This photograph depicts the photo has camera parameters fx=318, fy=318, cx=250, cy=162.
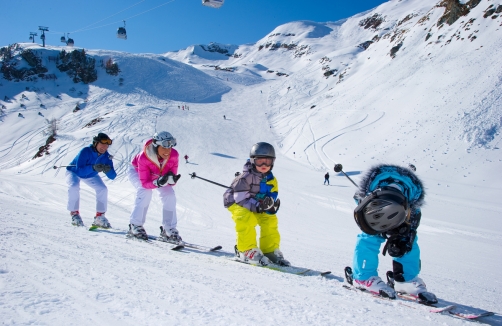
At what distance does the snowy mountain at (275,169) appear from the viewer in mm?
2303

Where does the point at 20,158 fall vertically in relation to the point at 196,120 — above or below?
below

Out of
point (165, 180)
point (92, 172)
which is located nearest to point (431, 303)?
point (165, 180)

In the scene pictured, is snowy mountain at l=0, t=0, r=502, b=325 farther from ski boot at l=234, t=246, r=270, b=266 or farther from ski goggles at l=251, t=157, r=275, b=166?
ski goggles at l=251, t=157, r=275, b=166

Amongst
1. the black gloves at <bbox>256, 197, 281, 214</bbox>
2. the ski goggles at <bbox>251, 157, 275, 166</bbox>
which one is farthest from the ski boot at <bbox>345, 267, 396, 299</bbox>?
the ski goggles at <bbox>251, 157, 275, 166</bbox>

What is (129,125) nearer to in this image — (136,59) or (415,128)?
(415,128)

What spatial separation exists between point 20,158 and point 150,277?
119ft

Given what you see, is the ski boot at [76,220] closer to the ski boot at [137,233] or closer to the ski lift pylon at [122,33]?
the ski boot at [137,233]

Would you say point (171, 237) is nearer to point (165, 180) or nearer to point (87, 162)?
point (165, 180)

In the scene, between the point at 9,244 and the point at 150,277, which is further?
the point at 9,244

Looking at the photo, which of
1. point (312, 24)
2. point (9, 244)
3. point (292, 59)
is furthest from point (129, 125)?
point (312, 24)

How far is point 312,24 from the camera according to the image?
162500 millimetres

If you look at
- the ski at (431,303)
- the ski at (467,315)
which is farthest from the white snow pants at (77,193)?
the ski at (467,315)

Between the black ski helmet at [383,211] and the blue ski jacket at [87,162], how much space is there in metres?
5.56

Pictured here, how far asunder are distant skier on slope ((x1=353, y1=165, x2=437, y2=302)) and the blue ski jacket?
17.7ft
